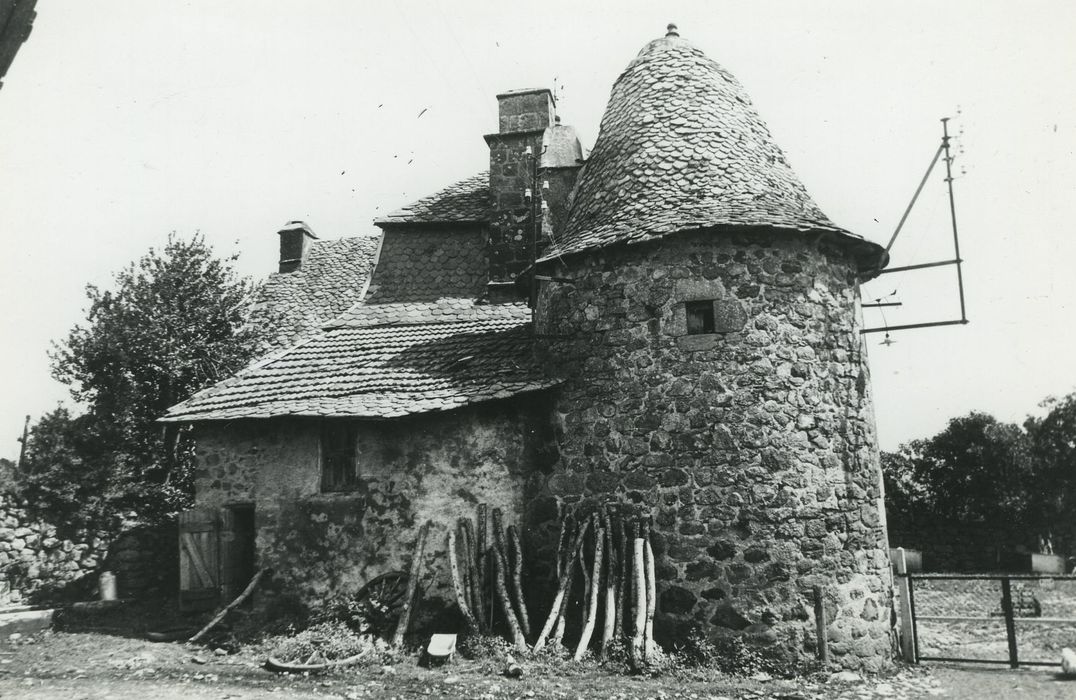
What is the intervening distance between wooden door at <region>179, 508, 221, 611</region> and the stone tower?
4.91 m

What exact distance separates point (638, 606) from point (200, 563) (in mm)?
6171

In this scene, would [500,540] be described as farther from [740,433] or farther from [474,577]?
[740,433]

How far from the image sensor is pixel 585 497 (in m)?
9.62

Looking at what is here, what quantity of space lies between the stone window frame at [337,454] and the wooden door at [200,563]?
5.83ft

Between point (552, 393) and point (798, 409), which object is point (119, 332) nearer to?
point (552, 393)

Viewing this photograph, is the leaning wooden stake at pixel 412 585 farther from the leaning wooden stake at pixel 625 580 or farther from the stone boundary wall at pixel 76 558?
the stone boundary wall at pixel 76 558

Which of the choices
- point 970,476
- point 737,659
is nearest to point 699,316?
point 737,659

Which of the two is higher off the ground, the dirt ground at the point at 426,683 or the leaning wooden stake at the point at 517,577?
the leaning wooden stake at the point at 517,577

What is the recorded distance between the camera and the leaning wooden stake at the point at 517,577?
897 cm

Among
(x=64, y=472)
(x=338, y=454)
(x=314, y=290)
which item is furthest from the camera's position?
(x=314, y=290)

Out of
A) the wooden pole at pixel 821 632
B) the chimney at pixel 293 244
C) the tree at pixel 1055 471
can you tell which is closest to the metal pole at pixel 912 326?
the wooden pole at pixel 821 632

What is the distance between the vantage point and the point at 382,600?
9656 mm

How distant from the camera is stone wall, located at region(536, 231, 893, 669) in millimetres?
8680

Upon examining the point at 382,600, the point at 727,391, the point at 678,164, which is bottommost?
the point at 382,600
